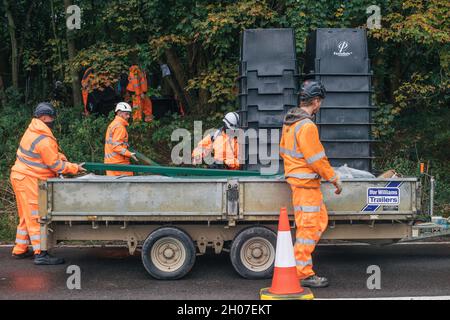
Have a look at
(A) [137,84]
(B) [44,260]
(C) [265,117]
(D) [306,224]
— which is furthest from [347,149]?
(A) [137,84]

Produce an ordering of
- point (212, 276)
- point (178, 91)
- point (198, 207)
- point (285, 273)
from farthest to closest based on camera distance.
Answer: point (178, 91)
point (212, 276)
point (198, 207)
point (285, 273)

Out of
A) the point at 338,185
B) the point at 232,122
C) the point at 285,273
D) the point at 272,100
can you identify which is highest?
the point at 272,100

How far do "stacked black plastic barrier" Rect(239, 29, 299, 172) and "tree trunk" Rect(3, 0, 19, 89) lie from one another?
7.88m

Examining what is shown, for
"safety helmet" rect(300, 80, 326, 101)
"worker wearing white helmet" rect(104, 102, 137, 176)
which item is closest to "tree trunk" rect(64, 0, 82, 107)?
"worker wearing white helmet" rect(104, 102, 137, 176)

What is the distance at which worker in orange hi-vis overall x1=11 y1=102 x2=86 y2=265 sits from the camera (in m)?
8.52

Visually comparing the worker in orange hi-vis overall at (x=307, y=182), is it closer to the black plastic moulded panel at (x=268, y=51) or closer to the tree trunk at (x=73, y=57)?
the black plastic moulded panel at (x=268, y=51)

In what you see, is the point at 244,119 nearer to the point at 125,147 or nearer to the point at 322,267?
the point at 125,147

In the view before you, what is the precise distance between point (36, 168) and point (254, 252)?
284cm

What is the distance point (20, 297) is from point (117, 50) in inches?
273

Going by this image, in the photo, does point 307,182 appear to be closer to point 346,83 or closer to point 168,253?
point 168,253

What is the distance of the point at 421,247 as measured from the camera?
9500mm

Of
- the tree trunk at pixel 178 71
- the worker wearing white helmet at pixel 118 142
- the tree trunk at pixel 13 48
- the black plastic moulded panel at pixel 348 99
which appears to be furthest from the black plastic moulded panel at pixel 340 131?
the tree trunk at pixel 13 48

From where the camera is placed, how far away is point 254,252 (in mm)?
7668

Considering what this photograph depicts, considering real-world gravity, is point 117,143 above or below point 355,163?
above
